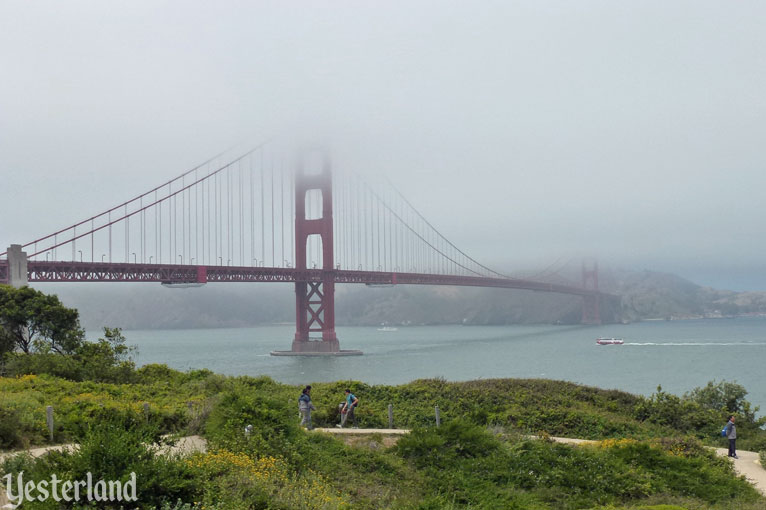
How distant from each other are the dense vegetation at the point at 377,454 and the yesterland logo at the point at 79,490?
0.46 feet

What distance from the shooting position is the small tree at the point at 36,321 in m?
30.6

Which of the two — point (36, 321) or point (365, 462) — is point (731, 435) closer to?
point (365, 462)

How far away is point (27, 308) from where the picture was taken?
3111cm

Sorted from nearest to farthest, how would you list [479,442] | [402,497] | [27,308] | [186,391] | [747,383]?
[402,497]
[479,442]
[186,391]
[27,308]
[747,383]

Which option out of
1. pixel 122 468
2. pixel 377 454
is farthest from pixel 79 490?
pixel 377 454

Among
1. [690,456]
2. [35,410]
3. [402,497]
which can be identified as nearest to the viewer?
[402,497]

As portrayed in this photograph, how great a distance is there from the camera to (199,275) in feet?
206

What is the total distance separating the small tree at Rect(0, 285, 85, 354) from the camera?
1206 inches

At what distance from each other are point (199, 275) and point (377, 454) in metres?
52.7

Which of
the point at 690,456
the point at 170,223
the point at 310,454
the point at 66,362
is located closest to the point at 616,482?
the point at 690,456

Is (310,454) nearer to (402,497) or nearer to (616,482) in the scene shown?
(402,497)

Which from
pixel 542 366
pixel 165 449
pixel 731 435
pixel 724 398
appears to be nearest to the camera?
pixel 165 449

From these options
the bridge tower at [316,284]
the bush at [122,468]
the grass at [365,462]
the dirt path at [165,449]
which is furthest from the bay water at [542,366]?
the bush at [122,468]

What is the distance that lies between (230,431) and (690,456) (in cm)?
940
